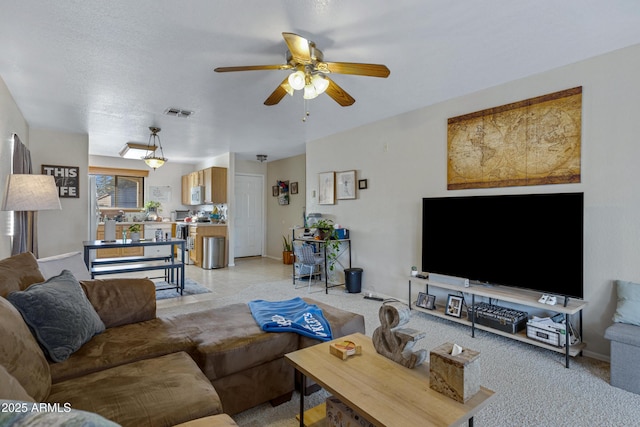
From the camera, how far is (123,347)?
5.82 ft

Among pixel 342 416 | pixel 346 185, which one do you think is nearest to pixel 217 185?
pixel 346 185

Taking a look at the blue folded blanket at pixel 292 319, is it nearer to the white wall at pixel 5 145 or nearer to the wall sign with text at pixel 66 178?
the white wall at pixel 5 145

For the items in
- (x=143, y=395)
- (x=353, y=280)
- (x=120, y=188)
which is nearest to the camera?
(x=143, y=395)

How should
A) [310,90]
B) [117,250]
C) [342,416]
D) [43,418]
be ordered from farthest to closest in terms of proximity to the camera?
[117,250] → [310,90] → [342,416] → [43,418]

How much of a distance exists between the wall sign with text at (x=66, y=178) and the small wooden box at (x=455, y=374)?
590cm

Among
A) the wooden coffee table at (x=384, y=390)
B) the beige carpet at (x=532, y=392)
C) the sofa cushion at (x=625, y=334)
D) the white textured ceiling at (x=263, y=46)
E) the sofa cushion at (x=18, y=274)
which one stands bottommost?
the beige carpet at (x=532, y=392)

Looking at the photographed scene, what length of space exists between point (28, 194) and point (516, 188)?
14.9 feet

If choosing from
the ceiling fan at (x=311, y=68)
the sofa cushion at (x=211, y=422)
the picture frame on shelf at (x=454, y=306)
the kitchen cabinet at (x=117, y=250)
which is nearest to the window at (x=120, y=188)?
the kitchen cabinet at (x=117, y=250)

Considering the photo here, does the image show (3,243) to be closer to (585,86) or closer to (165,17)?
(165,17)

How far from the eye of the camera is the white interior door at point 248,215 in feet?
25.7

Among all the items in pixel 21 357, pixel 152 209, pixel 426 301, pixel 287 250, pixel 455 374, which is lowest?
pixel 426 301

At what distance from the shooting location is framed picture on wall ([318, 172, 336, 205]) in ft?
17.2

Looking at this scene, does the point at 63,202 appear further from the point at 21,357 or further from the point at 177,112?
the point at 21,357

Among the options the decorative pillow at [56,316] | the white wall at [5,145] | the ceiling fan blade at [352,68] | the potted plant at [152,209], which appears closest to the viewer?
the decorative pillow at [56,316]
